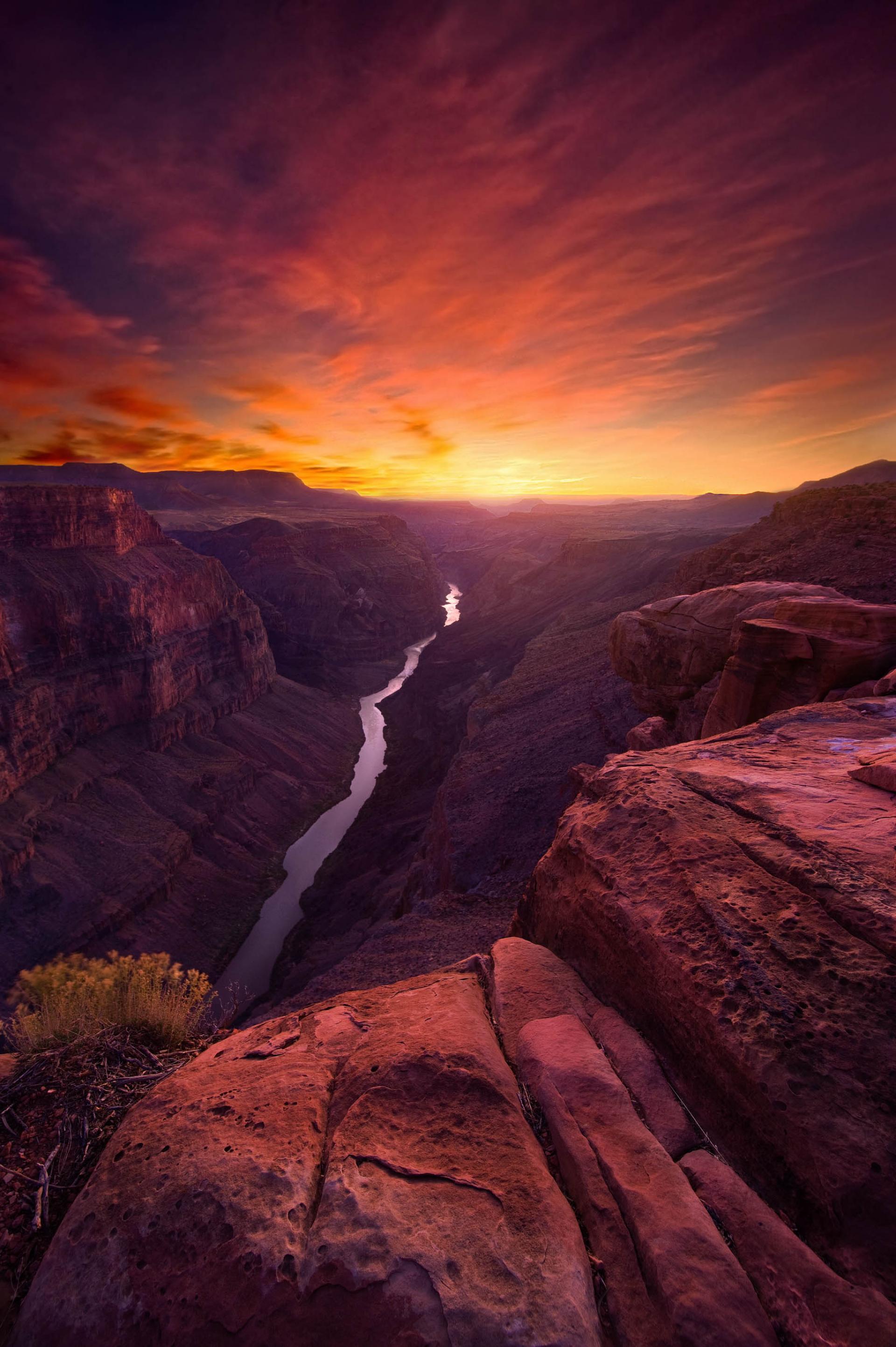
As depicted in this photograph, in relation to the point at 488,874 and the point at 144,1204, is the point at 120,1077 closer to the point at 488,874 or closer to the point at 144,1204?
the point at 144,1204

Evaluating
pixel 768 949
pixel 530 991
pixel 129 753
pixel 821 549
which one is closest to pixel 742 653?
pixel 768 949

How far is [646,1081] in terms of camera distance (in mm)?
5426

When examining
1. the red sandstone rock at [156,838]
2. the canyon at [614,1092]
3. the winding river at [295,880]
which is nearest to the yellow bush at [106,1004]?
the canyon at [614,1092]

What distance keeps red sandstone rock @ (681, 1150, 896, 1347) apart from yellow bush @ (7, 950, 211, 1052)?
22.6 ft

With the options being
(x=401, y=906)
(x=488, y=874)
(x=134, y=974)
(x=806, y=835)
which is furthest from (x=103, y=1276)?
(x=401, y=906)

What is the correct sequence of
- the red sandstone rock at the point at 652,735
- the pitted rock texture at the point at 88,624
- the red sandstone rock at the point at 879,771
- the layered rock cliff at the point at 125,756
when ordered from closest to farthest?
the red sandstone rock at the point at 879,771
the red sandstone rock at the point at 652,735
the layered rock cliff at the point at 125,756
the pitted rock texture at the point at 88,624

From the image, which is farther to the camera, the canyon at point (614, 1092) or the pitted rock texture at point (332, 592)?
the pitted rock texture at point (332, 592)

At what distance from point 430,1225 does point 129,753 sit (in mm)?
36355

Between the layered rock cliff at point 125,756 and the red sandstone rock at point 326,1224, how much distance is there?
79.1 ft

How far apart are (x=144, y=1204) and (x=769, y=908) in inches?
243

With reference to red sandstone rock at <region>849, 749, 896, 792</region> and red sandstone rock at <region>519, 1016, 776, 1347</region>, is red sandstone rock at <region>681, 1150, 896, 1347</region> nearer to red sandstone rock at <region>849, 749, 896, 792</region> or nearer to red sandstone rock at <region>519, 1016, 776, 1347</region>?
red sandstone rock at <region>519, 1016, 776, 1347</region>

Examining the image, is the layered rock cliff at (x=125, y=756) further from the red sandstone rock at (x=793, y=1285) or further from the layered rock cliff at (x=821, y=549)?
the layered rock cliff at (x=821, y=549)

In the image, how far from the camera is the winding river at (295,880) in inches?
1070

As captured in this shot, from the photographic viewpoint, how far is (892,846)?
587cm
